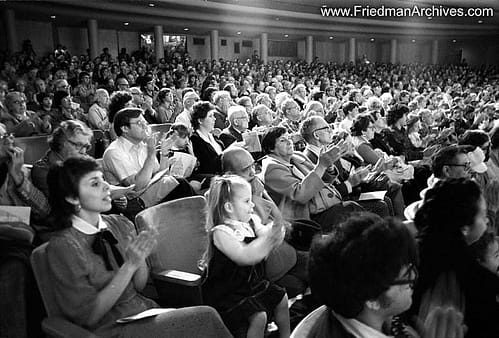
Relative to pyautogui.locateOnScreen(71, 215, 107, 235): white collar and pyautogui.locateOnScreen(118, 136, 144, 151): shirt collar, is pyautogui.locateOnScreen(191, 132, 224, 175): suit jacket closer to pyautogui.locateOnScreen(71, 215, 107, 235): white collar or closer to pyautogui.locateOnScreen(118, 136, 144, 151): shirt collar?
pyautogui.locateOnScreen(118, 136, 144, 151): shirt collar

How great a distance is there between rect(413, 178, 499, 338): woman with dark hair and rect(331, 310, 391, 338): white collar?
393 mm

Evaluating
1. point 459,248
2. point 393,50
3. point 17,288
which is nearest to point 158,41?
point 393,50

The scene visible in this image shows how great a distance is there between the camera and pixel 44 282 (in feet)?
5.43

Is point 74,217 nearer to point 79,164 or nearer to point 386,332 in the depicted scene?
point 79,164

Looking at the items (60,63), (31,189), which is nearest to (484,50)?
(60,63)

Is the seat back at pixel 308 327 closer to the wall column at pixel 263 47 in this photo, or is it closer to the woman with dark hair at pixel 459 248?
the woman with dark hair at pixel 459 248

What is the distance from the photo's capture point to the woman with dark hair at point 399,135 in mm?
4820

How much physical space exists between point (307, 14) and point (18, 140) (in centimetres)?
1602

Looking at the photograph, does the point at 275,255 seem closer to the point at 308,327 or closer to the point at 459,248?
the point at 459,248

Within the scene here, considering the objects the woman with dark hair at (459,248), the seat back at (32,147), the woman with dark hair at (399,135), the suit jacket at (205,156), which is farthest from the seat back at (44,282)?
the woman with dark hair at (399,135)

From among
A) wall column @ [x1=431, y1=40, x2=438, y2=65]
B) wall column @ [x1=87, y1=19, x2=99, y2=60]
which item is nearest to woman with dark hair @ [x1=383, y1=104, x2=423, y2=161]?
wall column @ [x1=87, y1=19, x2=99, y2=60]

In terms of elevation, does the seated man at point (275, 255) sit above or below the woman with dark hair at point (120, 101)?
below

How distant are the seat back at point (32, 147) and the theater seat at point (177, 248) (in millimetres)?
2406

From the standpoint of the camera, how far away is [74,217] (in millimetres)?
1798
